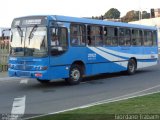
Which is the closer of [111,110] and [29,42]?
[111,110]

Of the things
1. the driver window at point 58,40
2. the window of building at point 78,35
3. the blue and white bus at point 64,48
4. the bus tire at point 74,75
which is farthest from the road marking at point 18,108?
the window of building at point 78,35

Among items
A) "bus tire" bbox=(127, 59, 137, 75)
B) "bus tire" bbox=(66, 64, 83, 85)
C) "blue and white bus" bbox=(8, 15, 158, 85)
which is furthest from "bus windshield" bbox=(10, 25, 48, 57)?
"bus tire" bbox=(127, 59, 137, 75)

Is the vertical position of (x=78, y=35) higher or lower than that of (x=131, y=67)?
higher

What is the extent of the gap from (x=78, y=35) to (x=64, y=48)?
132cm

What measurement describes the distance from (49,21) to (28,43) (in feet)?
4.04

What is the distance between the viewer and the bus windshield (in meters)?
16.2

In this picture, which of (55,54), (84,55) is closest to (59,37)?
(55,54)

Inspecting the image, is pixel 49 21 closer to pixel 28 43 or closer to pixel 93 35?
pixel 28 43

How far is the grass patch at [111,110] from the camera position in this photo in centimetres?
888

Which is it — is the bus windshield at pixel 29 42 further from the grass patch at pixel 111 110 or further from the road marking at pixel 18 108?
the grass patch at pixel 111 110

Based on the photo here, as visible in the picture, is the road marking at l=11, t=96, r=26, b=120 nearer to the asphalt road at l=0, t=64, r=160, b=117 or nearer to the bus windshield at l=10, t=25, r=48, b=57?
the asphalt road at l=0, t=64, r=160, b=117

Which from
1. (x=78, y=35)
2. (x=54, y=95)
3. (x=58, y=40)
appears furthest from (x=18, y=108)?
(x=78, y=35)

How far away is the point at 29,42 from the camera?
1648cm

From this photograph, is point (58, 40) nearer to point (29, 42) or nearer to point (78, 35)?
point (29, 42)
